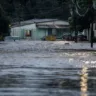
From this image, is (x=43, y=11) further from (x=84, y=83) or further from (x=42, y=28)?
(x=84, y=83)

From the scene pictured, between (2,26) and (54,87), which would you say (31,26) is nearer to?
(2,26)

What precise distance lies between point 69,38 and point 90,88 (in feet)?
260

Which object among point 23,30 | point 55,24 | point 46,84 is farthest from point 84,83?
point 23,30

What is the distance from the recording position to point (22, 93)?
12.2m

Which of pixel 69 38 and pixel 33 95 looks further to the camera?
pixel 69 38

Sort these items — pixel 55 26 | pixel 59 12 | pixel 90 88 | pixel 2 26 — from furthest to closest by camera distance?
pixel 59 12
pixel 55 26
pixel 2 26
pixel 90 88

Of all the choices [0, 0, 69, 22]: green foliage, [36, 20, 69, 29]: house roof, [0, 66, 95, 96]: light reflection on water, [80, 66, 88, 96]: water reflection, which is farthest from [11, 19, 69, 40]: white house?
[0, 66, 95, 96]: light reflection on water

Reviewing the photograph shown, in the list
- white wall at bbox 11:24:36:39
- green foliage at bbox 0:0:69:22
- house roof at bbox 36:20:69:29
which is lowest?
white wall at bbox 11:24:36:39

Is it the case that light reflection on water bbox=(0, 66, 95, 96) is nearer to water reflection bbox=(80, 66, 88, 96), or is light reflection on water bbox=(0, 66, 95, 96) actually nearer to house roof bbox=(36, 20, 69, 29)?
water reflection bbox=(80, 66, 88, 96)

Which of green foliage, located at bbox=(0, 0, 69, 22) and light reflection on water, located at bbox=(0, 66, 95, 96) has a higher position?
green foliage, located at bbox=(0, 0, 69, 22)

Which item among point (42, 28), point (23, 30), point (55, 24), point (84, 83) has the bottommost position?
point (23, 30)

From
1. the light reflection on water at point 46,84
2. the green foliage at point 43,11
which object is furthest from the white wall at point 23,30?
the light reflection on water at point 46,84

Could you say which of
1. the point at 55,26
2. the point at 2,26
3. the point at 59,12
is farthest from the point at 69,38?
the point at 59,12

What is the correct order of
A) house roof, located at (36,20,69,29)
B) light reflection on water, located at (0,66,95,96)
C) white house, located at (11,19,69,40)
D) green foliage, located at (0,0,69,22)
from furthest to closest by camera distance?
1. green foliage, located at (0,0,69,22)
2. white house, located at (11,19,69,40)
3. house roof, located at (36,20,69,29)
4. light reflection on water, located at (0,66,95,96)
